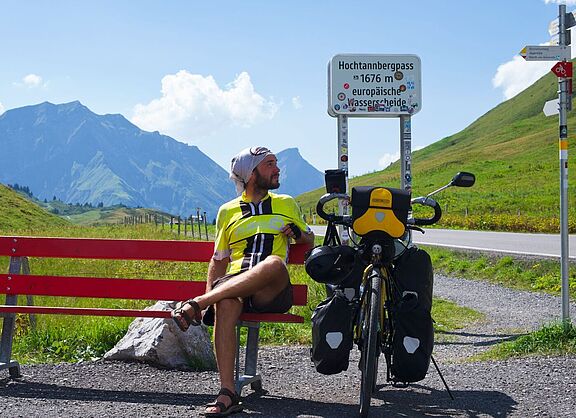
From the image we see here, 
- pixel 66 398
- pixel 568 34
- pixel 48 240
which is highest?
pixel 568 34

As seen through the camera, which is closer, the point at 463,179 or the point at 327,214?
the point at 463,179

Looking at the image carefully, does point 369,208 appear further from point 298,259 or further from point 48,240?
point 48,240

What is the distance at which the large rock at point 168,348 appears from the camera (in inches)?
255

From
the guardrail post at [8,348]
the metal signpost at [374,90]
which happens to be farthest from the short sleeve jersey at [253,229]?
the metal signpost at [374,90]

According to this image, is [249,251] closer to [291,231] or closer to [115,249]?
[291,231]

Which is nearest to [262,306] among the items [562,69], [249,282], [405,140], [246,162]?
[249,282]

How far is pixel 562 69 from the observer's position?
716 cm

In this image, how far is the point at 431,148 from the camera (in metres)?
150

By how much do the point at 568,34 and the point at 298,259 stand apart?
11.2 feet

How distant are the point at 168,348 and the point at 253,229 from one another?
1.57 meters

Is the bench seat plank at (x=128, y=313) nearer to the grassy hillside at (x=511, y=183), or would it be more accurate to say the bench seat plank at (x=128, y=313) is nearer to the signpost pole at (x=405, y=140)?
the signpost pole at (x=405, y=140)

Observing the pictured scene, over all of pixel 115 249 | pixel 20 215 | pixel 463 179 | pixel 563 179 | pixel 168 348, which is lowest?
pixel 168 348

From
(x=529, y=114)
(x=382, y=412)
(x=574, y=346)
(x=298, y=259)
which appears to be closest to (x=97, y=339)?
(x=298, y=259)

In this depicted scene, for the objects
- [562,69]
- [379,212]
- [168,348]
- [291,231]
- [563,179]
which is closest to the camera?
[379,212]
